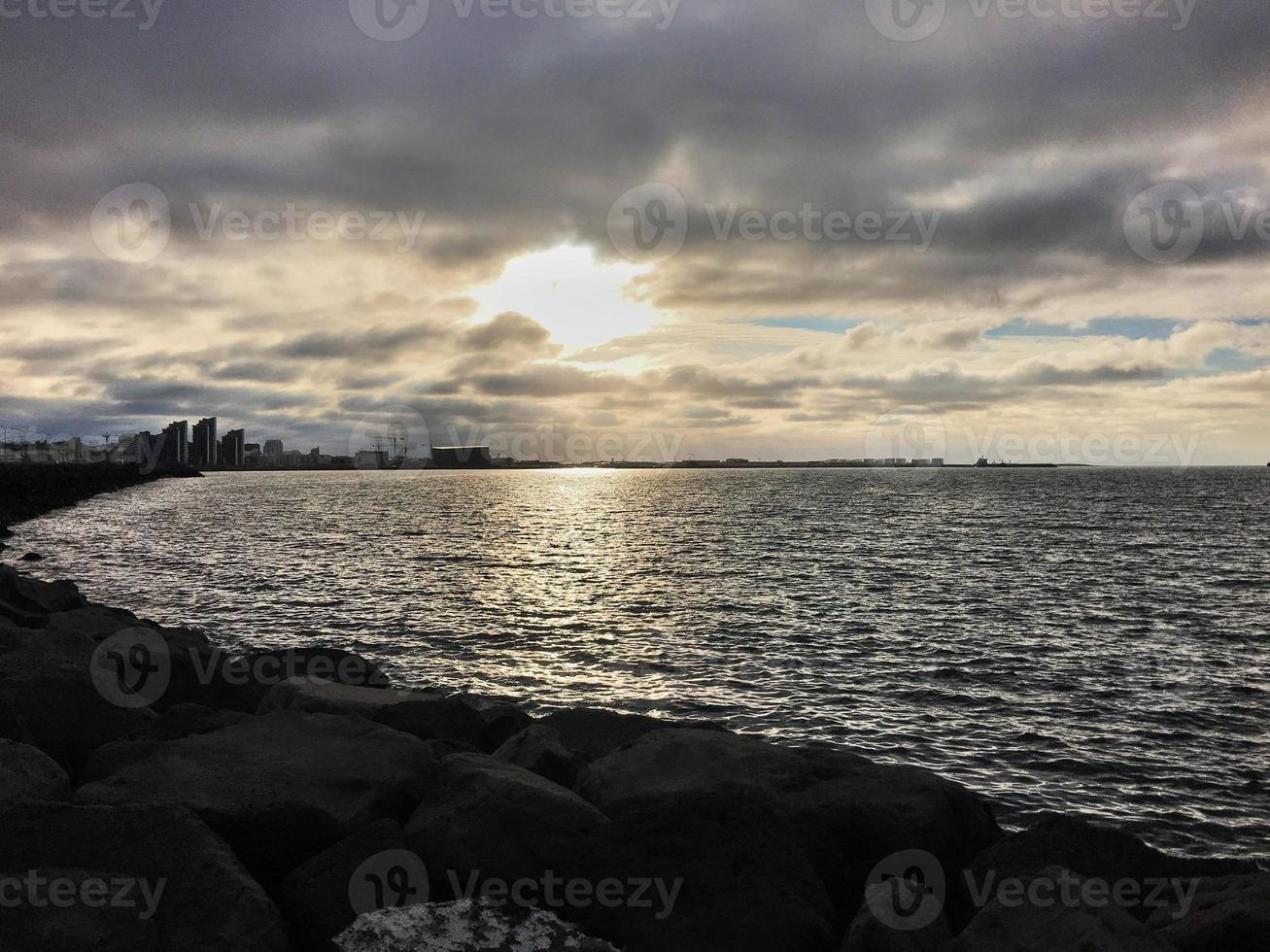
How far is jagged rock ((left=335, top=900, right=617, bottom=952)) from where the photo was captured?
564 cm

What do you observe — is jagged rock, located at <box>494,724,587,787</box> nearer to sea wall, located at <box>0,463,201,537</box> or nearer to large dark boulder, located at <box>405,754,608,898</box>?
large dark boulder, located at <box>405,754,608,898</box>

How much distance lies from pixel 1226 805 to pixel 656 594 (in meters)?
23.5

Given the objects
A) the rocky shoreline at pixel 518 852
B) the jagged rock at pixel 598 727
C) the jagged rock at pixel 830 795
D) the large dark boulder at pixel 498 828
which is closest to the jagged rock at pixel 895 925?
the rocky shoreline at pixel 518 852

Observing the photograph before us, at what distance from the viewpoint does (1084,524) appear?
7219 centimetres

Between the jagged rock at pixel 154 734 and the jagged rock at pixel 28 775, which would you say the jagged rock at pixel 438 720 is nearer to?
the jagged rock at pixel 154 734

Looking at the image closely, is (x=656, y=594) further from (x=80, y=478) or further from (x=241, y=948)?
(x=80, y=478)

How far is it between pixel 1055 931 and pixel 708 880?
95.5 inches

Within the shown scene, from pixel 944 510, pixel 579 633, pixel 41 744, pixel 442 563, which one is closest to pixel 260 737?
pixel 41 744

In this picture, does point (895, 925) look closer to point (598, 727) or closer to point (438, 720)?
point (598, 727)

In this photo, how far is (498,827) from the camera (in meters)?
7.02

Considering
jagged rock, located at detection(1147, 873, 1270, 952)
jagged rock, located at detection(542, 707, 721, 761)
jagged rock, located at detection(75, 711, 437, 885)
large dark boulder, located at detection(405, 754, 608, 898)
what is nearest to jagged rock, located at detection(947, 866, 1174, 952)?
jagged rock, located at detection(1147, 873, 1270, 952)

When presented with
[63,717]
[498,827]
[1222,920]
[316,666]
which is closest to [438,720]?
[63,717]

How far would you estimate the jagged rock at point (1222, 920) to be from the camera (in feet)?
19.1

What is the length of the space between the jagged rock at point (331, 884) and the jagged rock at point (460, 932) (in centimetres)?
47
